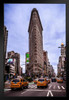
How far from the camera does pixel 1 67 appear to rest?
659 cm

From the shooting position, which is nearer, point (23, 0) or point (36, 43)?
point (23, 0)

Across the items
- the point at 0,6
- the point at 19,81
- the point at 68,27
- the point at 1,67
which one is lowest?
the point at 19,81

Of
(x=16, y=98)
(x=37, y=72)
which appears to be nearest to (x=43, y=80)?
(x=16, y=98)

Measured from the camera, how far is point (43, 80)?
15.0m

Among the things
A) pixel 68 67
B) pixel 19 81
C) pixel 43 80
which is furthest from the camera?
pixel 43 80

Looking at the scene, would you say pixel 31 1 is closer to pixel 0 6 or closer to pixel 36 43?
pixel 0 6

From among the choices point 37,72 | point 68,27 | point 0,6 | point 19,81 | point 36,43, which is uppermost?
point 36,43

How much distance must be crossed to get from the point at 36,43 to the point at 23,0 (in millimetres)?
68866

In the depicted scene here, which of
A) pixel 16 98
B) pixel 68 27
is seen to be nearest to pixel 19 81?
Answer: pixel 16 98

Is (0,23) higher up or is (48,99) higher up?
(0,23)

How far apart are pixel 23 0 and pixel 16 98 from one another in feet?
16.5

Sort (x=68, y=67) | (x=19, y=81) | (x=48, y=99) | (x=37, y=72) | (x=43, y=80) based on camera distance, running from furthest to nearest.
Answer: (x=37, y=72)
(x=43, y=80)
(x=19, y=81)
(x=48, y=99)
(x=68, y=67)

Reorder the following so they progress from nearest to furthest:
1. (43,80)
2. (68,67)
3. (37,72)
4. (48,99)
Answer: (68,67) → (48,99) → (43,80) → (37,72)

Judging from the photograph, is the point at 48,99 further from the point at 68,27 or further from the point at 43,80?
the point at 43,80
